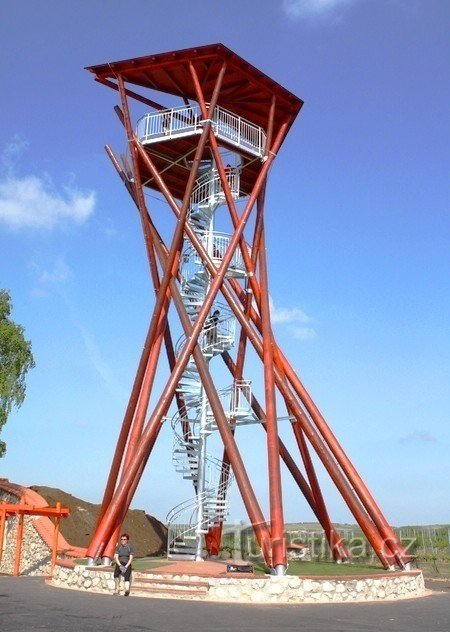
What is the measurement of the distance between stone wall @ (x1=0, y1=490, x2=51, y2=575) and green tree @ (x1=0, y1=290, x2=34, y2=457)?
6626mm

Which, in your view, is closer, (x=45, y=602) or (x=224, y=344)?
(x=45, y=602)

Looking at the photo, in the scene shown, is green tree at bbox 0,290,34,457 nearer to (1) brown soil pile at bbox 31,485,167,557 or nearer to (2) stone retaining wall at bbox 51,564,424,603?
(1) brown soil pile at bbox 31,485,167,557

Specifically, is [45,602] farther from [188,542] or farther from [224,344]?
[224,344]

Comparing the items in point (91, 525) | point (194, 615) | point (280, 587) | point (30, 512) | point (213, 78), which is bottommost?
point (194, 615)

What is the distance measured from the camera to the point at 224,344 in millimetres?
20188

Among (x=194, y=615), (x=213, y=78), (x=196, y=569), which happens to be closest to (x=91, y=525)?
(x=196, y=569)

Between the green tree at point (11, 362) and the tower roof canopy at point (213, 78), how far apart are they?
48.2 ft

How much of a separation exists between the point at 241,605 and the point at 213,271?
8.86 m

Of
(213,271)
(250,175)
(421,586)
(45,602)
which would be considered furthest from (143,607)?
(250,175)

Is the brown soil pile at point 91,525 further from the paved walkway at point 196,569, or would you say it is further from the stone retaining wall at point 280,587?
the stone retaining wall at point 280,587

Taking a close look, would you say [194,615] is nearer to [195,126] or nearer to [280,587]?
[280,587]

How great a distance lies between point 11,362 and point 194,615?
2199cm

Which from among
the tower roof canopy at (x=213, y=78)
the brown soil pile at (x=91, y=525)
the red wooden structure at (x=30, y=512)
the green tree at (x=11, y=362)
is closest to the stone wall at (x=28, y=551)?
the red wooden structure at (x=30, y=512)

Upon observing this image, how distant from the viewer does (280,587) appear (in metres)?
14.2
